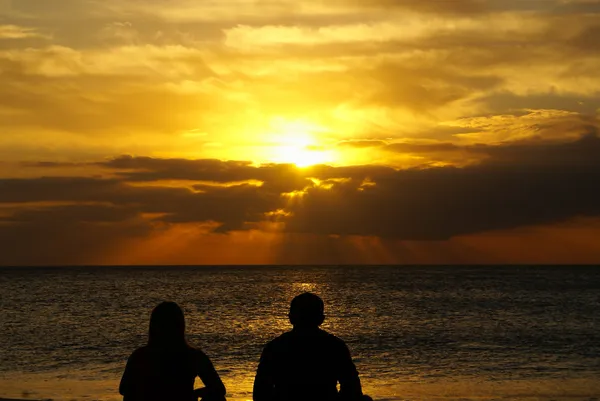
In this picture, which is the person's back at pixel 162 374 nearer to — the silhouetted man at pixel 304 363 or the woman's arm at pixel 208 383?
the woman's arm at pixel 208 383

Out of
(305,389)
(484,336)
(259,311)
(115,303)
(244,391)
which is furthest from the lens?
(115,303)

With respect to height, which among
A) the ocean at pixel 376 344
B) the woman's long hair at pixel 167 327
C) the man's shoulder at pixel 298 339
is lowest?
the ocean at pixel 376 344

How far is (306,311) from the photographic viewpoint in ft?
18.4

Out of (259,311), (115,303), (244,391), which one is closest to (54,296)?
(115,303)

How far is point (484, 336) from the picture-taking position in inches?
1752

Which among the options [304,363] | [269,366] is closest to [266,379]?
[269,366]

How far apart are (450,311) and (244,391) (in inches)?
1792

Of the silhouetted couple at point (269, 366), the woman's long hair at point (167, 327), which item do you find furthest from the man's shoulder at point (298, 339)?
the woman's long hair at point (167, 327)

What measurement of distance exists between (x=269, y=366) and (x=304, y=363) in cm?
24

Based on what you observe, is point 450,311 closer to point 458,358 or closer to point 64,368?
point 458,358

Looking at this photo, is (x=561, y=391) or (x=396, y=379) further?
(x=396, y=379)

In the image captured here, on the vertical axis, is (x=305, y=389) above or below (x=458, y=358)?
above

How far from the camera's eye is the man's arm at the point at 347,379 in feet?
18.0

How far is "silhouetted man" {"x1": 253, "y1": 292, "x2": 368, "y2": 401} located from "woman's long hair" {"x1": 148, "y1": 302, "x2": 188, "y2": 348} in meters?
0.61
